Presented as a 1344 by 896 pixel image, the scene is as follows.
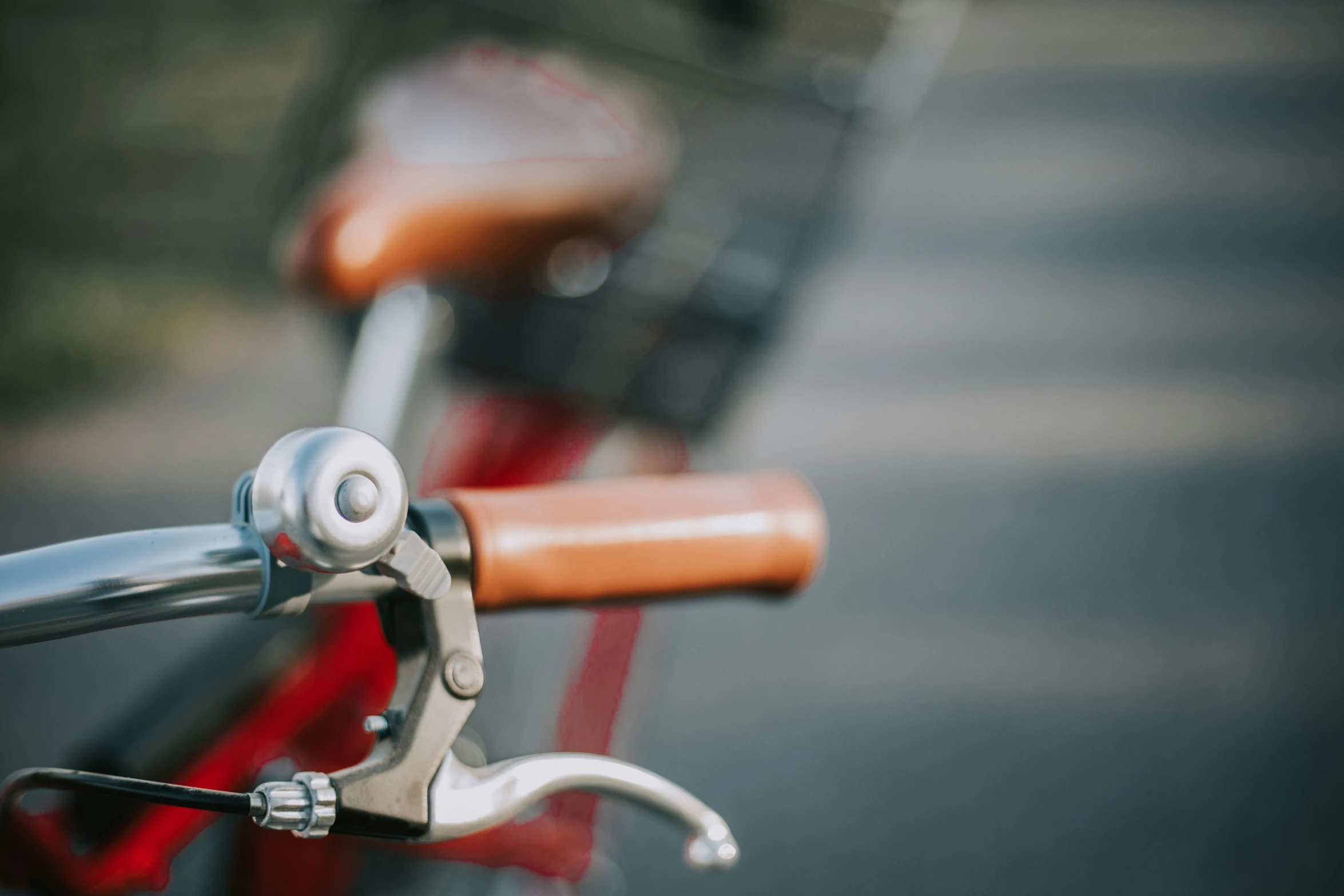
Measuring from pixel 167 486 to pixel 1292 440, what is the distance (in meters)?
2.77

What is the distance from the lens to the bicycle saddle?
1.12 meters

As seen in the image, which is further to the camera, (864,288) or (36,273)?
(864,288)

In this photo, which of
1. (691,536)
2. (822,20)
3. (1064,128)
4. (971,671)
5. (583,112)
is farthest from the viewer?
(1064,128)

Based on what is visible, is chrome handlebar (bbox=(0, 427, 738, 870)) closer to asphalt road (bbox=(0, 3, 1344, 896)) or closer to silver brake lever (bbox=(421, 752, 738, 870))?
silver brake lever (bbox=(421, 752, 738, 870))

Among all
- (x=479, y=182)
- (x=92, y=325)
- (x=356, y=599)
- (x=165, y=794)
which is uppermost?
(x=92, y=325)

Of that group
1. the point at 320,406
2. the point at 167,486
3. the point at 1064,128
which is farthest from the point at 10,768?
the point at 1064,128

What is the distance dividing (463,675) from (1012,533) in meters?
2.34

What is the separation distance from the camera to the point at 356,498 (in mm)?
469

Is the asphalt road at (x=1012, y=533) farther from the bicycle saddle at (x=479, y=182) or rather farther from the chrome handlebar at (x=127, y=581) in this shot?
the chrome handlebar at (x=127, y=581)

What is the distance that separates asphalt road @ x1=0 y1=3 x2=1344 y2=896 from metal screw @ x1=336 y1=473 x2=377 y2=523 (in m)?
1.32

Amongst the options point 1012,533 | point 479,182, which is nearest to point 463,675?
point 479,182

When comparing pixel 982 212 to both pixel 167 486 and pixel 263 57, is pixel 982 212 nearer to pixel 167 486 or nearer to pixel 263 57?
pixel 263 57

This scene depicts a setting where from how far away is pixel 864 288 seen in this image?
3.73 metres

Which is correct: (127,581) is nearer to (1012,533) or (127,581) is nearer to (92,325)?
(1012,533)
